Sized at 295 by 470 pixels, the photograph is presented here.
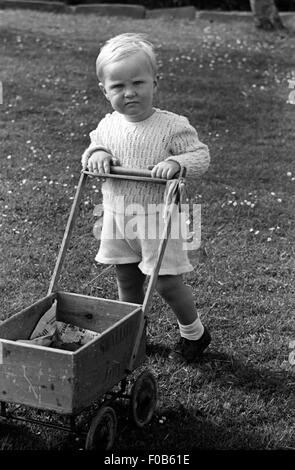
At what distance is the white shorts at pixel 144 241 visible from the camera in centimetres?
383

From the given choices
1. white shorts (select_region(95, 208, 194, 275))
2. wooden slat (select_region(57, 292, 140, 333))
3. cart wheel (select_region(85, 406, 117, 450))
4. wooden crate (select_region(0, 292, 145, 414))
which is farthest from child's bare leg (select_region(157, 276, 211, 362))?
cart wheel (select_region(85, 406, 117, 450))

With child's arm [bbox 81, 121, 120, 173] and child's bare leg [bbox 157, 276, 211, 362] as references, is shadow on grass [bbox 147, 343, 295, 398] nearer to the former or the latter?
child's bare leg [bbox 157, 276, 211, 362]

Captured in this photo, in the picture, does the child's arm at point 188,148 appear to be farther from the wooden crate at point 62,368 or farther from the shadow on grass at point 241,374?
the shadow on grass at point 241,374

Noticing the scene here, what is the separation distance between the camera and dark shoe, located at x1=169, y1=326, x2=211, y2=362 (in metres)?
4.16

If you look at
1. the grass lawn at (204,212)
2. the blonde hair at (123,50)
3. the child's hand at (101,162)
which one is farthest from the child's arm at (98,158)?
the grass lawn at (204,212)

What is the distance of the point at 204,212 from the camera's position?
241 inches

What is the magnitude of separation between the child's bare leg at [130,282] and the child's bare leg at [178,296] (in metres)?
0.16

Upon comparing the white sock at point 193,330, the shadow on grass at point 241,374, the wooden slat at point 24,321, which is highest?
the wooden slat at point 24,321

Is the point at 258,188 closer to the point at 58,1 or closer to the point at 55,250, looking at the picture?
the point at 55,250

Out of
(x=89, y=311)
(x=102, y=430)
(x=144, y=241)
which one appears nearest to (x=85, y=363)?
(x=102, y=430)

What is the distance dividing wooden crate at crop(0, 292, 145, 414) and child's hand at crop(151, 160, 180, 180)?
58 cm

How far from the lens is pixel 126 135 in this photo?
3.80 metres

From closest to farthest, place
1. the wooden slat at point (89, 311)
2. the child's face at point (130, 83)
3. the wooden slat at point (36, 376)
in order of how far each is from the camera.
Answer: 1. the wooden slat at point (36, 376)
2. the child's face at point (130, 83)
3. the wooden slat at point (89, 311)
